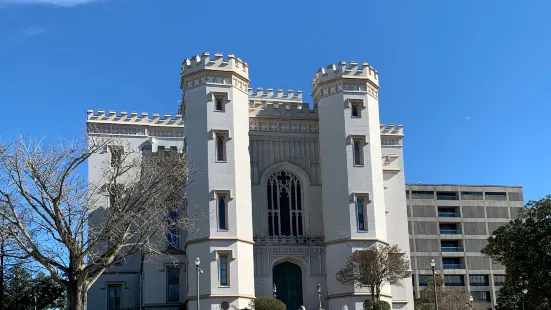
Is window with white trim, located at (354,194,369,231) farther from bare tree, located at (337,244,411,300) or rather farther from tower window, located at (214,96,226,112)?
tower window, located at (214,96,226,112)

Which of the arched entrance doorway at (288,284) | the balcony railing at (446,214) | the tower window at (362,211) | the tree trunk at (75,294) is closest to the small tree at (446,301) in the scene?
the tower window at (362,211)

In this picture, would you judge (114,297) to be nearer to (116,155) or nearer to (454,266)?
(116,155)

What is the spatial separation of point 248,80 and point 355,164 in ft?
27.1

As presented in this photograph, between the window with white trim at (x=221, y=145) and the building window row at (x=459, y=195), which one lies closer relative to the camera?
the window with white trim at (x=221, y=145)

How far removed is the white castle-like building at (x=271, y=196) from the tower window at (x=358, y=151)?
7cm

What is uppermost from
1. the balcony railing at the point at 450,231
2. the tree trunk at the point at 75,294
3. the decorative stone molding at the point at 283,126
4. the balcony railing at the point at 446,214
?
the decorative stone molding at the point at 283,126

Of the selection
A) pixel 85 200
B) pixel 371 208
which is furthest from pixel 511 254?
pixel 85 200

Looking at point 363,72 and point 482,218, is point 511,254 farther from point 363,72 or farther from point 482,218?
point 482,218

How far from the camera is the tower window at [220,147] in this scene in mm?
43938

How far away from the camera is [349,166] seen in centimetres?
4534

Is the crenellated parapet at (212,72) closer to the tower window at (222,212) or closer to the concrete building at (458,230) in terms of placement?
the tower window at (222,212)

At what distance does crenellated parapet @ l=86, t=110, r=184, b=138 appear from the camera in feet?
172

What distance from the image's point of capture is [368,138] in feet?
151

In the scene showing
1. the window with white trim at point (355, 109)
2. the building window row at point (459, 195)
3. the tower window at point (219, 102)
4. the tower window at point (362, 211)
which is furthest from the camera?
the building window row at point (459, 195)
